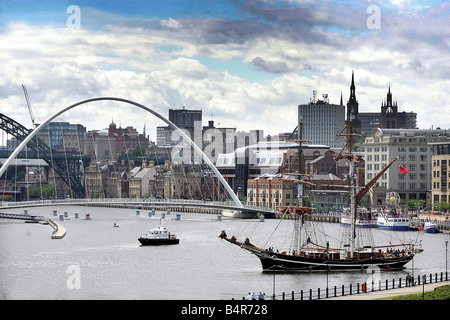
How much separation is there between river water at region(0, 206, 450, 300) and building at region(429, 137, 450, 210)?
19269 millimetres

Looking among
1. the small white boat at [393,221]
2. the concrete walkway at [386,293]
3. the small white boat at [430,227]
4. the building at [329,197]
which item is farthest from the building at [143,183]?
the concrete walkway at [386,293]

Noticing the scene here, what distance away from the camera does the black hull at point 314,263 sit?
6322 centimetres

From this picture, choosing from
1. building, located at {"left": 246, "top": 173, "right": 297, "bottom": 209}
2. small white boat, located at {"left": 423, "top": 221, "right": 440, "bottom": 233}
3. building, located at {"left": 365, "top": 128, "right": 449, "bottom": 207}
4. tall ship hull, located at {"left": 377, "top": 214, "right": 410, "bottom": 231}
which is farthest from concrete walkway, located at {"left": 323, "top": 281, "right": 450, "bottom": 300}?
building, located at {"left": 246, "top": 173, "right": 297, "bottom": 209}

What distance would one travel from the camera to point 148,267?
6438 centimetres

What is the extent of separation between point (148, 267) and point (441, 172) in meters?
64.4

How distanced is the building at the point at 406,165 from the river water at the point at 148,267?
3411 cm

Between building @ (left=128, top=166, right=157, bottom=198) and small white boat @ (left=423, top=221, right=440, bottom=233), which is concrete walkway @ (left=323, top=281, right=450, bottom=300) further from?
building @ (left=128, top=166, right=157, bottom=198)

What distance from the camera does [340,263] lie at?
64.0 m

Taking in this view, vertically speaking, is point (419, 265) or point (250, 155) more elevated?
point (250, 155)

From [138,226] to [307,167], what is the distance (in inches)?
2457

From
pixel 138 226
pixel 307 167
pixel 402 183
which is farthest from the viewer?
pixel 307 167

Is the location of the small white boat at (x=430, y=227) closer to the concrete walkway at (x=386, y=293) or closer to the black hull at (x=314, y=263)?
the black hull at (x=314, y=263)
